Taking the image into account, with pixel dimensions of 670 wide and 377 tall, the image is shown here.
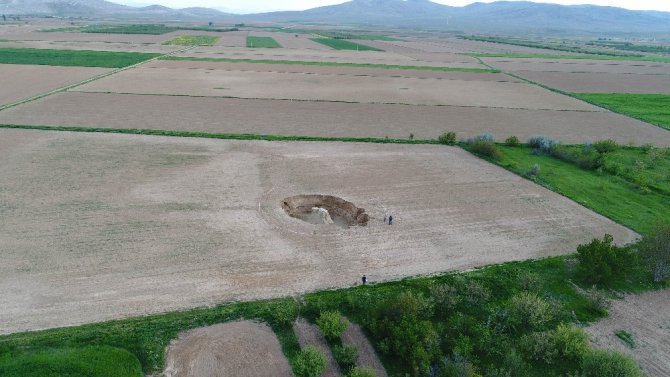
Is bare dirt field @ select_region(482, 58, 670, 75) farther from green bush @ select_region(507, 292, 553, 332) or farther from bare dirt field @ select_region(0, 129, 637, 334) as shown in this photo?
green bush @ select_region(507, 292, 553, 332)

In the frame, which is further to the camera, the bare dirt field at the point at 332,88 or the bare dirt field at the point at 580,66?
the bare dirt field at the point at 580,66

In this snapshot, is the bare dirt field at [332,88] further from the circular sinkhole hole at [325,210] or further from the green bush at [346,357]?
the green bush at [346,357]

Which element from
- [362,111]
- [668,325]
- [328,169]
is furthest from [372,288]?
[362,111]

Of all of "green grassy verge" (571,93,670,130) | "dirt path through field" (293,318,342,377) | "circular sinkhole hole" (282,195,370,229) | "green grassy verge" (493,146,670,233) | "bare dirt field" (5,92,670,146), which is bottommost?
"dirt path through field" (293,318,342,377)

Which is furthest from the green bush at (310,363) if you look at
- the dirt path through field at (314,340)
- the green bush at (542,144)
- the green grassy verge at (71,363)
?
the green bush at (542,144)

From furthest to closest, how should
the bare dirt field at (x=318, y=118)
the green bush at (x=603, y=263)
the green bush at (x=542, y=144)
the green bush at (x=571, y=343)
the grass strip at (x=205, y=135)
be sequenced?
the bare dirt field at (x=318, y=118)
the green bush at (x=542, y=144)
the grass strip at (x=205, y=135)
the green bush at (x=603, y=263)
the green bush at (x=571, y=343)

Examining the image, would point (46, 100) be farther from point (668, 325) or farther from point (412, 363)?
point (668, 325)

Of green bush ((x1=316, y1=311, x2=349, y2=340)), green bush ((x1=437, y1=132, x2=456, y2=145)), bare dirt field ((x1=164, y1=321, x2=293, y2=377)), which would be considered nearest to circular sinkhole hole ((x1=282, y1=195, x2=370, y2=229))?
green bush ((x1=316, y1=311, x2=349, y2=340))
